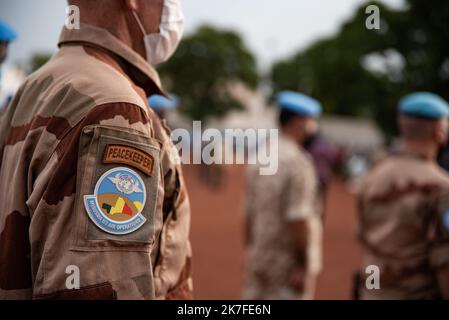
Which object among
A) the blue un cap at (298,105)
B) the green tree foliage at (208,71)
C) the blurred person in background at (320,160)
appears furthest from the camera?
the green tree foliage at (208,71)

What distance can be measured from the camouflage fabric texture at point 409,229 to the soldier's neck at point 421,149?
0.03 metres

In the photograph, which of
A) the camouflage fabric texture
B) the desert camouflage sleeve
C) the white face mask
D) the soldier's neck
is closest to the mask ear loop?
the white face mask

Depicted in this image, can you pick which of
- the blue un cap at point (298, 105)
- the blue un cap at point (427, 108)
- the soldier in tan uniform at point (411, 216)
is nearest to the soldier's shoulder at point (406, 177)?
the soldier in tan uniform at point (411, 216)

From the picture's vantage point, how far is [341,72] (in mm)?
42344

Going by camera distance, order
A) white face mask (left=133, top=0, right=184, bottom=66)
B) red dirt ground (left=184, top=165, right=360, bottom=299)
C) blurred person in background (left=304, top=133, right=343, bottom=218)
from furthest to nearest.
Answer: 1. blurred person in background (left=304, top=133, right=343, bottom=218)
2. red dirt ground (left=184, top=165, right=360, bottom=299)
3. white face mask (left=133, top=0, right=184, bottom=66)

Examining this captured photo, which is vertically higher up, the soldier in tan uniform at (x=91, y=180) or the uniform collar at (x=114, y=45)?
the uniform collar at (x=114, y=45)

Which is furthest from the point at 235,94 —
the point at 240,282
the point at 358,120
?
the point at 240,282

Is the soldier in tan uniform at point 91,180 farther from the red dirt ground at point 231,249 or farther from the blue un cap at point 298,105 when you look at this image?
the red dirt ground at point 231,249

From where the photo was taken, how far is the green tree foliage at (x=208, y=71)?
4309cm

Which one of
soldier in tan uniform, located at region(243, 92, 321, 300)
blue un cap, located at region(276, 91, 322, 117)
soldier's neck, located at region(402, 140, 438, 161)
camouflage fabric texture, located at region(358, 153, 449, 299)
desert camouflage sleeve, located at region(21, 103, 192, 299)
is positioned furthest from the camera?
blue un cap, located at region(276, 91, 322, 117)

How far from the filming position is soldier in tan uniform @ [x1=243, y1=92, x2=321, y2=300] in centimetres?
411

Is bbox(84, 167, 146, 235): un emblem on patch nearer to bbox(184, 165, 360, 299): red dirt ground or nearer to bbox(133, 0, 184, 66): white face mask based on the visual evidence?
bbox(133, 0, 184, 66): white face mask
